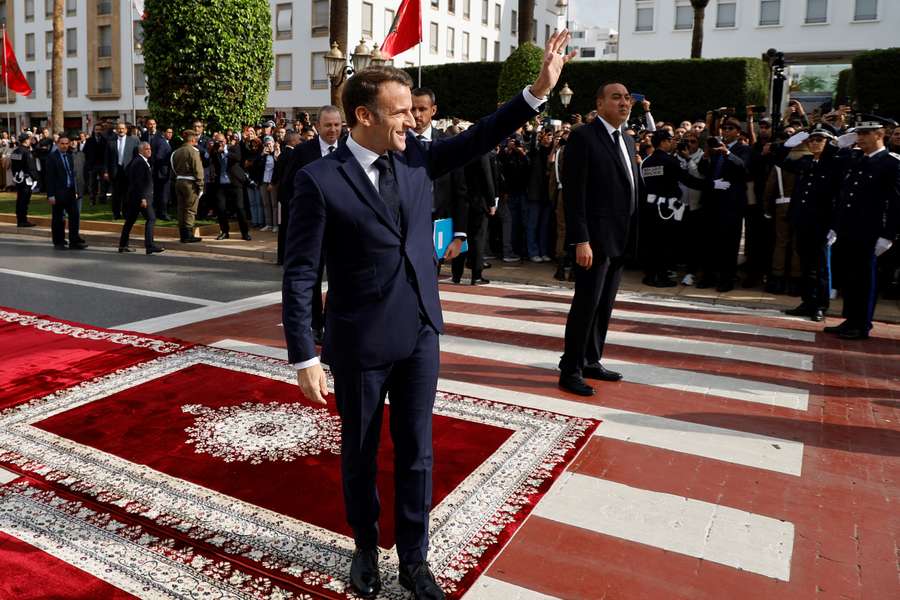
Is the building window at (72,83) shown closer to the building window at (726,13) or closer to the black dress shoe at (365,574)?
the building window at (726,13)

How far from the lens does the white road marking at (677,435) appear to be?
177 inches

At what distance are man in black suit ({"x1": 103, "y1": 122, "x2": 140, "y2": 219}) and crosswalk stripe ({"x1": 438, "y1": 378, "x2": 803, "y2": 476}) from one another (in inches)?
584

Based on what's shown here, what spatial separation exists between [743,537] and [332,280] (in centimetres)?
225

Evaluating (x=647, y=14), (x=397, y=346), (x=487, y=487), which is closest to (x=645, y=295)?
(x=487, y=487)

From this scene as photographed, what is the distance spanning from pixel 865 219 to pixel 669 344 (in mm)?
2342

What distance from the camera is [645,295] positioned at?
9.70 m

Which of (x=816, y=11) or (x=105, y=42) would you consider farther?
(x=105, y=42)

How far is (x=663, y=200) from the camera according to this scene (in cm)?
1059

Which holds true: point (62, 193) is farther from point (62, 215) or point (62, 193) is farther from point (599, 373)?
point (599, 373)

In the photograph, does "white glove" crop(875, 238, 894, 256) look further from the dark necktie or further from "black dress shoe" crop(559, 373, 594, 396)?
the dark necktie

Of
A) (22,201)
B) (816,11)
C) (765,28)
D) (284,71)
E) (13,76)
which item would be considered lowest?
(22,201)

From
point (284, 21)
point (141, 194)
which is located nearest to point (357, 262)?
point (141, 194)

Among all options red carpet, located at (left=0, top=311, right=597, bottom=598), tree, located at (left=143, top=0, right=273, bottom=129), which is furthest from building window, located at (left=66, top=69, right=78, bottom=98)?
red carpet, located at (left=0, top=311, right=597, bottom=598)

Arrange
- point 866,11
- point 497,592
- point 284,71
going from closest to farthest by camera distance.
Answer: point 497,592 < point 866,11 < point 284,71
